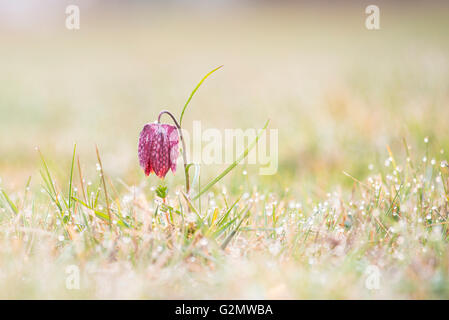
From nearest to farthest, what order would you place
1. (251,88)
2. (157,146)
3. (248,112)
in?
(157,146)
(248,112)
(251,88)

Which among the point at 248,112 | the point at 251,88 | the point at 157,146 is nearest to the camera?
the point at 157,146

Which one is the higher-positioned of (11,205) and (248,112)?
(248,112)

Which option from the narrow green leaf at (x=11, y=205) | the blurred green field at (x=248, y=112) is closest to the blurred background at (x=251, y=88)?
the blurred green field at (x=248, y=112)

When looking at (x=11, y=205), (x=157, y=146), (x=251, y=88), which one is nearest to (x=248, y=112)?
(x=251, y=88)

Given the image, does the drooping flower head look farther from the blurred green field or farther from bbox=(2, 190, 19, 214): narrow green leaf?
bbox=(2, 190, 19, 214): narrow green leaf

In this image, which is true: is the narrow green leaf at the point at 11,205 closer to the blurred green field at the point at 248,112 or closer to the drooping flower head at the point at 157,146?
the blurred green field at the point at 248,112

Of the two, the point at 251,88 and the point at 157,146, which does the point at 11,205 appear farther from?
the point at 251,88

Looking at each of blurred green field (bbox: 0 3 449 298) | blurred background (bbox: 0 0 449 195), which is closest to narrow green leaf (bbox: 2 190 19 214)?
blurred green field (bbox: 0 3 449 298)
